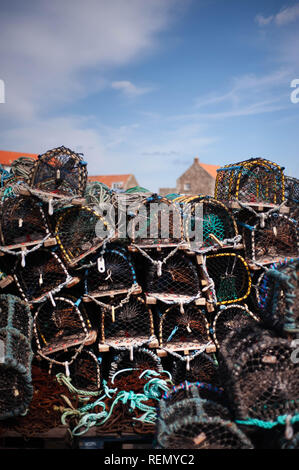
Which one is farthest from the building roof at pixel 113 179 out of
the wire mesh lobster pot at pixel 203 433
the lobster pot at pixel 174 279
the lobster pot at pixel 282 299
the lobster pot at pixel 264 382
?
the wire mesh lobster pot at pixel 203 433

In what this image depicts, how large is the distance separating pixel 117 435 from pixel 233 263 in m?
1.85

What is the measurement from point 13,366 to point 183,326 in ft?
5.24

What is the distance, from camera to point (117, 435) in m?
2.52

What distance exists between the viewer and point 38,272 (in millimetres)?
3041

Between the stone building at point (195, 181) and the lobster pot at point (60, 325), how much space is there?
20437 mm

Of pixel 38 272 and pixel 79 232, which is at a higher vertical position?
pixel 79 232

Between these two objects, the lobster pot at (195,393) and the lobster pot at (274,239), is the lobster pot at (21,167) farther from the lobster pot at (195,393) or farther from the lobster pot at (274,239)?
the lobster pot at (195,393)

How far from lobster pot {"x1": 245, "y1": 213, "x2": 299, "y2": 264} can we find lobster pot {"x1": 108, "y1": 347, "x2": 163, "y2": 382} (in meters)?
1.39

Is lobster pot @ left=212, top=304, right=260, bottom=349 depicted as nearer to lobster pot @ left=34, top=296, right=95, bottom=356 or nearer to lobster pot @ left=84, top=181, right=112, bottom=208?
lobster pot @ left=34, top=296, right=95, bottom=356

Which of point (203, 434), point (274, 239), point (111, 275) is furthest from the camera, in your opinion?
point (274, 239)

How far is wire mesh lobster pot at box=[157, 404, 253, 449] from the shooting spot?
1959 millimetres

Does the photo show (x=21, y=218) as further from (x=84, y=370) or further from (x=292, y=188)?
(x=292, y=188)

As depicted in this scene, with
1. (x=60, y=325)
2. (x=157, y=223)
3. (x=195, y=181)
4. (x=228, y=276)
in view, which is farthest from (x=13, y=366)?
(x=195, y=181)

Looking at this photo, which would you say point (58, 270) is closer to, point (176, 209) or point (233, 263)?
point (176, 209)
